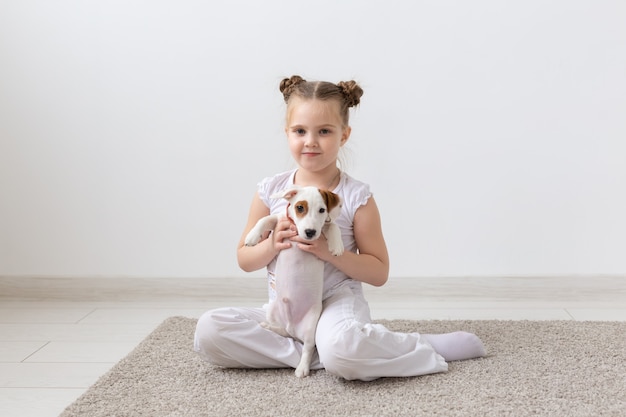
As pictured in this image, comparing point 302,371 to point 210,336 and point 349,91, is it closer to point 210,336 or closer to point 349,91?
point 210,336

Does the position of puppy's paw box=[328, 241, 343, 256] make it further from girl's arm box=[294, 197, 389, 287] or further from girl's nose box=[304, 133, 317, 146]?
girl's nose box=[304, 133, 317, 146]

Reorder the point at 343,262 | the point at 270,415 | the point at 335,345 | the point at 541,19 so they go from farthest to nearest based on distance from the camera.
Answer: the point at 541,19 < the point at 343,262 < the point at 335,345 < the point at 270,415

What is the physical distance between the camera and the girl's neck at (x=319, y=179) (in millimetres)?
1524

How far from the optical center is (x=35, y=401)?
1322 mm

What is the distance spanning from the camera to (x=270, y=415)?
1187 mm

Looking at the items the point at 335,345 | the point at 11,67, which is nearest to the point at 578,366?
the point at 335,345

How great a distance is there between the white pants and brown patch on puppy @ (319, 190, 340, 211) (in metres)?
0.21

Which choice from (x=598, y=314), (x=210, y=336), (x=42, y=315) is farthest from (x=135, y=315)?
(x=598, y=314)

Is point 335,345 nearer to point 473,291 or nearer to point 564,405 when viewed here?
point 564,405

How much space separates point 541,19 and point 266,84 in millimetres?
809

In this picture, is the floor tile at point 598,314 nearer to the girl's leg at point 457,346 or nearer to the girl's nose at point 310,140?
the girl's leg at point 457,346

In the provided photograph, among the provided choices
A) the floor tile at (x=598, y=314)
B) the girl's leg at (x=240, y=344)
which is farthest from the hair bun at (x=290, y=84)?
the floor tile at (x=598, y=314)

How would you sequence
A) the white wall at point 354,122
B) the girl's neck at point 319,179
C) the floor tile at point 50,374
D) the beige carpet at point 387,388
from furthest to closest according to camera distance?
the white wall at point 354,122
the girl's neck at point 319,179
the floor tile at point 50,374
the beige carpet at point 387,388

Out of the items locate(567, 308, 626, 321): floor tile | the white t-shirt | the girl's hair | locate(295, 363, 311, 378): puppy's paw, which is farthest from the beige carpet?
the girl's hair
